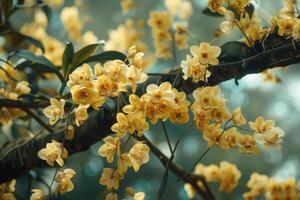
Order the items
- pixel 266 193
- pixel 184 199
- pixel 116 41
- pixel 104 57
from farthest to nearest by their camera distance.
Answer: pixel 184 199
pixel 116 41
pixel 266 193
pixel 104 57

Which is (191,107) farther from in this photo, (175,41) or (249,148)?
(175,41)

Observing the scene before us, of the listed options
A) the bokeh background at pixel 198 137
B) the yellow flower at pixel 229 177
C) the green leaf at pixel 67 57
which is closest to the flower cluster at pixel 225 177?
the yellow flower at pixel 229 177

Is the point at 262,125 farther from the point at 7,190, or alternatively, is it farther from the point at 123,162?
the point at 7,190

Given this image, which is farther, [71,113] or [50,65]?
[50,65]

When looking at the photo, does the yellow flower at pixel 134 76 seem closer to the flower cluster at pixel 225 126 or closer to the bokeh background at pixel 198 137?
the flower cluster at pixel 225 126

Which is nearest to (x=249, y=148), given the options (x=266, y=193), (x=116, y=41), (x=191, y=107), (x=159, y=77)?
(x=191, y=107)

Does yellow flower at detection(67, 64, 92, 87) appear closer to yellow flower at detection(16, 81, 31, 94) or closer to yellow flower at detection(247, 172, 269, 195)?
yellow flower at detection(16, 81, 31, 94)

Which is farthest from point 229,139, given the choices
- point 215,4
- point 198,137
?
point 198,137
